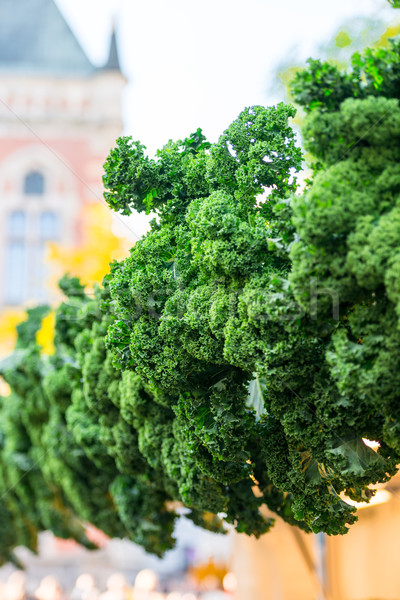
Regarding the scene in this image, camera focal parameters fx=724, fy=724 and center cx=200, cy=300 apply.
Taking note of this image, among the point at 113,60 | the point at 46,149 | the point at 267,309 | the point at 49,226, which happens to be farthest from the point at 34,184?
the point at 267,309

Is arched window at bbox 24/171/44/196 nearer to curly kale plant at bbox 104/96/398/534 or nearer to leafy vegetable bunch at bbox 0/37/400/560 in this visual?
leafy vegetable bunch at bbox 0/37/400/560

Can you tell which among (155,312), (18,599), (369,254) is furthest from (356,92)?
(18,599)

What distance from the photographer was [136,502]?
10773mm

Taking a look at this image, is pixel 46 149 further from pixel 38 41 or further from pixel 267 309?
pixel 267 309

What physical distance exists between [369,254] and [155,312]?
242cm

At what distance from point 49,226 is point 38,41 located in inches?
418

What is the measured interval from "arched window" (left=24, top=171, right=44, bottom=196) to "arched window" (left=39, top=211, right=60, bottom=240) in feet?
3.74

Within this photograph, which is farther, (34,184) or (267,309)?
(34,184)

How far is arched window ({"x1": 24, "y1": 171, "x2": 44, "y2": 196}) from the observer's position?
36.5 m

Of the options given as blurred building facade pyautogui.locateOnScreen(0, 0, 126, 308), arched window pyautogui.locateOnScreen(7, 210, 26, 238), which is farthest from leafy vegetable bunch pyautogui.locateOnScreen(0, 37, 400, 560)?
arched window pyautogui.locateOnScreen(7, 210, 26, 238)

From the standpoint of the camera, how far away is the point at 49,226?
37000 millimetres

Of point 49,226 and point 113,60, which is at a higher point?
point 113,60

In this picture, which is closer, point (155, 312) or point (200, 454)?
point (155, 312)

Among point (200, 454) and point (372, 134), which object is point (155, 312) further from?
point (372, 134)
